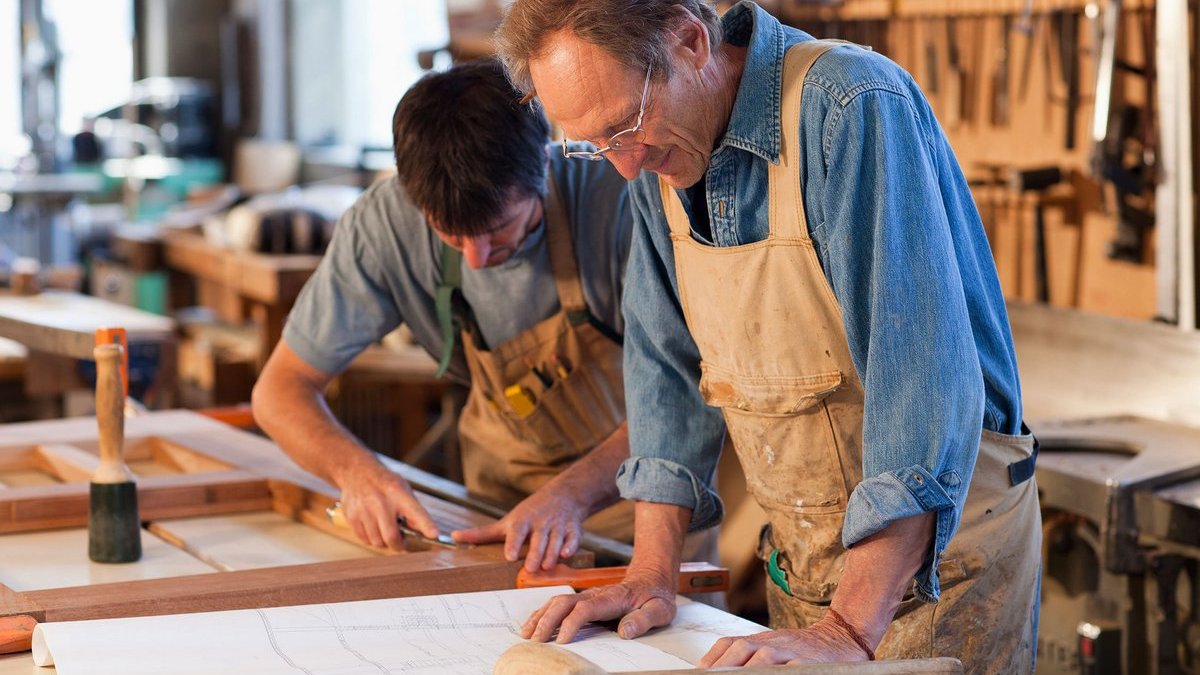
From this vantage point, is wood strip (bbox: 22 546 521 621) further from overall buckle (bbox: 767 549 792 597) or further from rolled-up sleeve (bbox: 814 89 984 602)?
rolled-up sleeve (bbox: 814 89 984 602)

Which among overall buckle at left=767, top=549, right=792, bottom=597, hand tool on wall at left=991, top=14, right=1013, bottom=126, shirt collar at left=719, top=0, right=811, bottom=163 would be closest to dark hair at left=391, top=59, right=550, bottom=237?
shirt collar at left=719, top=0, right=811, bottom=163

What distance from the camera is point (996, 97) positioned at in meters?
3.99

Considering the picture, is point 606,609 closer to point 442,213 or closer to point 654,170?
point 654,170

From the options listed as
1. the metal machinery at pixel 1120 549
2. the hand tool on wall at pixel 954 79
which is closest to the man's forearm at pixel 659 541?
the metal machinery at pixel 1120 549

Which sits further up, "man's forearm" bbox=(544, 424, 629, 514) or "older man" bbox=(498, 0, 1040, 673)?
"older man" bbox=(498, 0, 1040, 673)

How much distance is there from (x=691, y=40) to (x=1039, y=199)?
2.59 m

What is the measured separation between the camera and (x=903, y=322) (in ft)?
4.70

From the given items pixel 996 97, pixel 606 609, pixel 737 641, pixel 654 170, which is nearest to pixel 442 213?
pixel 654 170

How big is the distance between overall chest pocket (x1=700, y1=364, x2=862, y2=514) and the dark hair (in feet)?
1.57

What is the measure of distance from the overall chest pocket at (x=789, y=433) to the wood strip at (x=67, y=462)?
1.13 metres

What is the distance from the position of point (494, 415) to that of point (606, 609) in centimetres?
100

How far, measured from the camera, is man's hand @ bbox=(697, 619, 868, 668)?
137 centimetres

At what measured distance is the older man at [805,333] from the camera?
4.73 feet

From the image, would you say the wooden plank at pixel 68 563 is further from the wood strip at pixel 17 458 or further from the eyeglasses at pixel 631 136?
the eyeglasses at pixel 631 136
